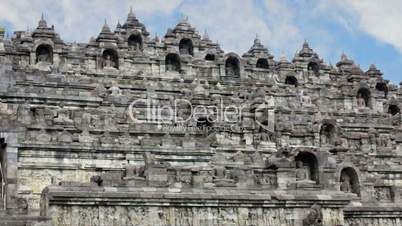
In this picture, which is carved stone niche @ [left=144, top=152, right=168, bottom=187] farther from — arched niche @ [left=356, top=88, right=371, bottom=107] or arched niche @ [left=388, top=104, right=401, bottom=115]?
arched niche @ [left=388, top=104, right=401, bottom=115]

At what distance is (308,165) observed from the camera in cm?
2931

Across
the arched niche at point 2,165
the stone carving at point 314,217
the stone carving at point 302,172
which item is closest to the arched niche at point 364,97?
the stone carving at point 302,172

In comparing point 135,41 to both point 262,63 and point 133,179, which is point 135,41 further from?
point 133,179

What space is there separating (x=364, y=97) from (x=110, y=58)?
17.9 metres

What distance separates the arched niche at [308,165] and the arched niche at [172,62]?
20951 mm

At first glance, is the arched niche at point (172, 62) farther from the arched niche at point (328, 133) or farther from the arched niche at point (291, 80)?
the arched niche at point (328, 133)

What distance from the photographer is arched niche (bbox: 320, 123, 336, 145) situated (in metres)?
40.8

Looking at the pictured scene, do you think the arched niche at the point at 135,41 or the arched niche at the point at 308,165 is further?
the arched niche at the point at 135,41

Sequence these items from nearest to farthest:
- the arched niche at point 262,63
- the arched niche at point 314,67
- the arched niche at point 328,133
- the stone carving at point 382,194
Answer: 1. the stone carving at point 382,194
2. the arched niche at point 328,133
3. the arched niche at point 262,63
4. the arched niche at point 314,67

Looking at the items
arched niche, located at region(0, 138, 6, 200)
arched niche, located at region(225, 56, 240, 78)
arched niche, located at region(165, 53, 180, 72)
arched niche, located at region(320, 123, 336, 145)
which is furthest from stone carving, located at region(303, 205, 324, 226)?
arched niche, located at region(225, 56, 240, 78)

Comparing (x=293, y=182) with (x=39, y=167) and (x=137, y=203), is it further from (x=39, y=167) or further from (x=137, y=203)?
(x=39, y=167)

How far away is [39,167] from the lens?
30.8 m

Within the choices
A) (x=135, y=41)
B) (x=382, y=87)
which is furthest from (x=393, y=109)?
(x=135, y=41)

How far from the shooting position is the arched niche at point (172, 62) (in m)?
49.2
